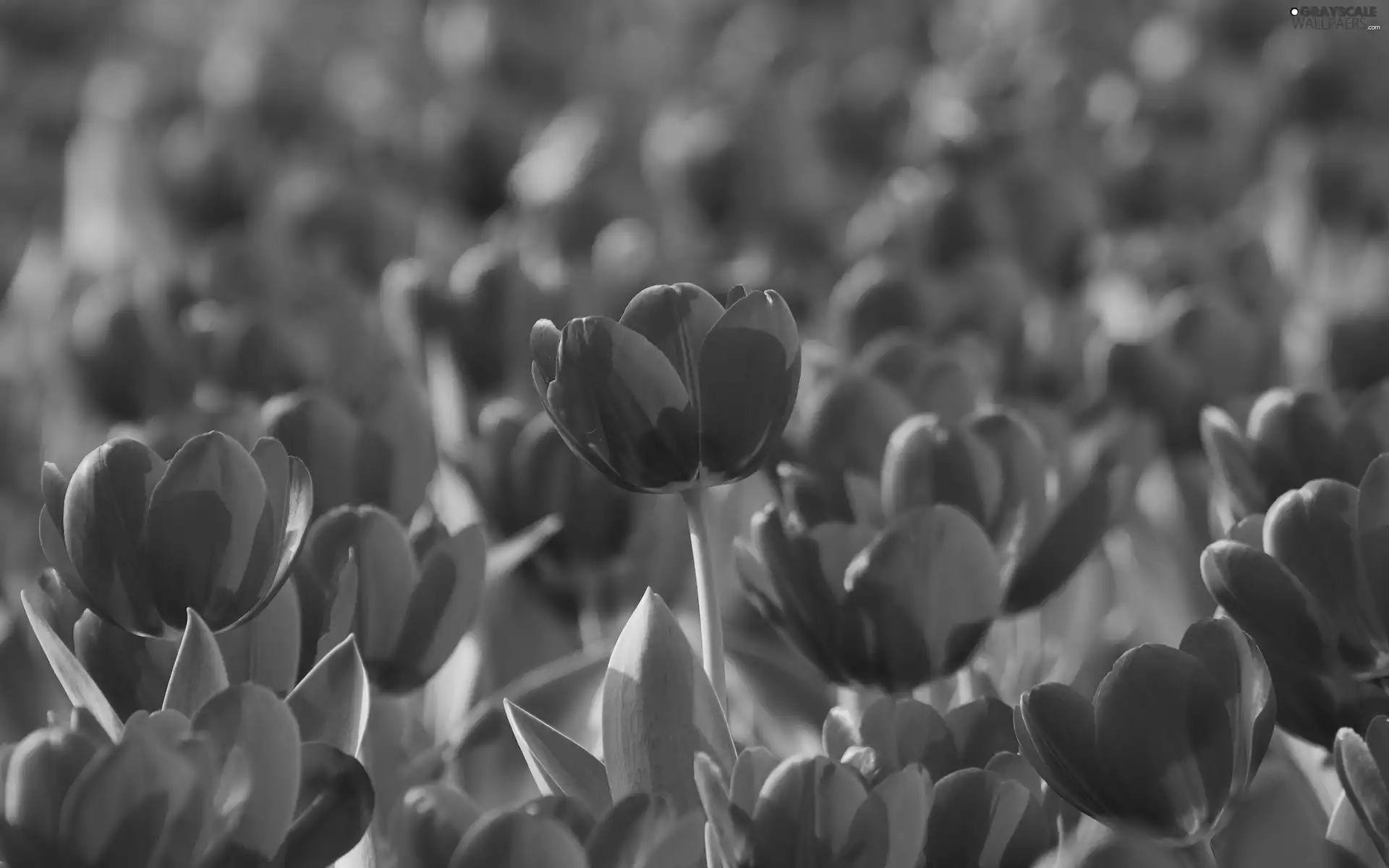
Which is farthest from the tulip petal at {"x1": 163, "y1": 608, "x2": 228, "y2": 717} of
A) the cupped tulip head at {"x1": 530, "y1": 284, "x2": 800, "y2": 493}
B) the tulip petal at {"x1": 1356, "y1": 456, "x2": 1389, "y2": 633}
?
the tulip petal at {"x1": 1356, "y1": 456, "x2": 1389, "y2": 633}

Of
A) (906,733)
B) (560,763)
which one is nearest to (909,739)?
(906,733)

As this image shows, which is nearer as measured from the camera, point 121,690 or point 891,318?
point 121,690

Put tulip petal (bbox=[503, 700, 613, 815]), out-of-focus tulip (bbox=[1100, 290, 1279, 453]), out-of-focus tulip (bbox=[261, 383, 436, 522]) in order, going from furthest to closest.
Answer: out-of-focus tulip (bbox=[1100, 290, 1279, 453]), out-of-focus tulip (bbox=[261, 383, 436, 522]), tulip petal (bbox=[503, 700, 613, 815])

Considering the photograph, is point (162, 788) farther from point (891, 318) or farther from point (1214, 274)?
point (1214, 274)

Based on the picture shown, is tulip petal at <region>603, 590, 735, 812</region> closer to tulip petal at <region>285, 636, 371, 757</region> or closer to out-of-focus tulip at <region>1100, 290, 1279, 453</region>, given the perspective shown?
tulip petal at <region>285, 636, 371, 757</region>

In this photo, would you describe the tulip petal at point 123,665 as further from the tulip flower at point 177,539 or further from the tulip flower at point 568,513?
the tulip flower at point 568,513

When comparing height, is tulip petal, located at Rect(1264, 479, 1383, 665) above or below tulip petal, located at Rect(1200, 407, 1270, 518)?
above

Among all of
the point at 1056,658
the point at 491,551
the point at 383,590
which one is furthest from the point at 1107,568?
the point at 383,590
